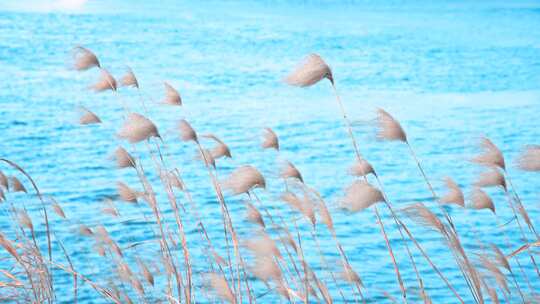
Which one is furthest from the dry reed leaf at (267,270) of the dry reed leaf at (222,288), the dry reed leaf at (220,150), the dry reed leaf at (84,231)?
the dry reed leaf at (84,231)

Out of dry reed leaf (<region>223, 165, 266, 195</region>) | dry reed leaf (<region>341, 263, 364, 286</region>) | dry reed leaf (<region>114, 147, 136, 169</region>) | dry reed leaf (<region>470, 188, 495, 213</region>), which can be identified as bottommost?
dry reed leaf (<region>341, 263, 364, 286</region>)

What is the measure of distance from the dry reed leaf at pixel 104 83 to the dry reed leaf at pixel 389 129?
852mm

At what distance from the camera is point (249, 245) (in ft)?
7.05

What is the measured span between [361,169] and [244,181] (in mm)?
294

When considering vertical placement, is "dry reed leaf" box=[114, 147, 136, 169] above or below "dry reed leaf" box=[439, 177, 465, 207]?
below

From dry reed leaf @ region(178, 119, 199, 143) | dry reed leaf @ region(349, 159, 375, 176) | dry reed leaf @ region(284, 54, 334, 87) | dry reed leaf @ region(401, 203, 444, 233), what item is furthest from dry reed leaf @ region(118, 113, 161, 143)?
dry reed leaf @ region(401, 203, 444, 233)

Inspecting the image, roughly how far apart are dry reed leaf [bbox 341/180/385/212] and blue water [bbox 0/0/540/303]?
0.14m

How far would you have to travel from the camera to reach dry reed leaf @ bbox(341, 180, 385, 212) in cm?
198

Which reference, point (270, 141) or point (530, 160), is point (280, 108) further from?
point (530, 160)

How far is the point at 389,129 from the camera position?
2.19 m

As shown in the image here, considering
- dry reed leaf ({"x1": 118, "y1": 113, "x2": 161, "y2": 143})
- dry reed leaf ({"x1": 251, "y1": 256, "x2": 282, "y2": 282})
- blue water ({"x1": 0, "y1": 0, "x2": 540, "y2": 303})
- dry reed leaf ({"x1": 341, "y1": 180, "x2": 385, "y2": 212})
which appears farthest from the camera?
blue water ({"x1": 0, "y1": 0, "x2": 540, "y2": 303})

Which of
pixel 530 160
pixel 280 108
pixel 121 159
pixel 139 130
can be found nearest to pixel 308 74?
pixel 139 130

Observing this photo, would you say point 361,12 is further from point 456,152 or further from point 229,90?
point 456,152

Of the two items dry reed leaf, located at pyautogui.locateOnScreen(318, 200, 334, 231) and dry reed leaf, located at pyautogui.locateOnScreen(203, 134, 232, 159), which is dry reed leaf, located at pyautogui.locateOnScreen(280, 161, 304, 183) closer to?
dry reed leaf, located at pyautogui.locateOnScreen(318, 200, 334, 231)
